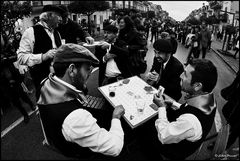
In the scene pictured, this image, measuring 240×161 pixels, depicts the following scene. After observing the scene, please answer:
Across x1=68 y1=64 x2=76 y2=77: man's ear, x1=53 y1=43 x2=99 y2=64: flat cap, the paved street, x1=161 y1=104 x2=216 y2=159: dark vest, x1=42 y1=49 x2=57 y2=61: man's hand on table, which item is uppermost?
x1=53 y1=43 x2=99 y2=64: flat cap

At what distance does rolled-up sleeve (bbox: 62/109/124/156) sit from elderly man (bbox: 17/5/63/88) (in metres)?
1.83

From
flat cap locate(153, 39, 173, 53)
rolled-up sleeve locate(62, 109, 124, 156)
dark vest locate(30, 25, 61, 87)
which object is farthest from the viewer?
flat cap locate(153, 39, 173, 53)

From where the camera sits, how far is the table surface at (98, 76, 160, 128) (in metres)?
2.48

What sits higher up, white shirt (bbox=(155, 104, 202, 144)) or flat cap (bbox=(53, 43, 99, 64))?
flat cap (bbox=(53, 43, 99, 64))

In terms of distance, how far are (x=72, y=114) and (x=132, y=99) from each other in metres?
1.71

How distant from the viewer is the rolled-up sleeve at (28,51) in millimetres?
2922

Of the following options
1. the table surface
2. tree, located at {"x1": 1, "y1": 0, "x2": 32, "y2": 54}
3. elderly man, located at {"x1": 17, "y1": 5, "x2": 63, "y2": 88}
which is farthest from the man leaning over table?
tree, located at {"x1": 1, "y1": 0, "x2": 32, "y2": 54}

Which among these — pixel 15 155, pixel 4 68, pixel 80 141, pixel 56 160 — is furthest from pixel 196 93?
pixel 4 68

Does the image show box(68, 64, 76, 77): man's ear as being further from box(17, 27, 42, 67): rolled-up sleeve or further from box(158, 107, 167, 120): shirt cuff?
box(17, 27, 42, 67): rolled-up sleeve

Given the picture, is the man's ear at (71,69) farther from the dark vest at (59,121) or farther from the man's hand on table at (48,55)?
the man's hand on table at (48,55)

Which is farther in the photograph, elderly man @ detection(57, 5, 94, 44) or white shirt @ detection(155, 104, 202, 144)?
elderly man @ detection(57, 5, 94, 44)

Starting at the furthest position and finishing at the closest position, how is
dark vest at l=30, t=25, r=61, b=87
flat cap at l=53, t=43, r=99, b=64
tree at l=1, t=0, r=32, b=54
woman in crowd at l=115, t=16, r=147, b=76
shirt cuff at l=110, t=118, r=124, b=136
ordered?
tree at l=1, t=0, r=32, b=54 < woman in crowd at l=115, t=16, r=147, b=76 < dark vest at l=30, t=25, r=61, b=87 < shirt cuff at l=110, t=118, r=124, b=136 < flat cap at l=53, t=43, r=99, b=64

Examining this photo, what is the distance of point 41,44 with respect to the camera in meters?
3.11

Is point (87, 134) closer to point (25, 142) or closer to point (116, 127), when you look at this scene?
point (116, 127)
